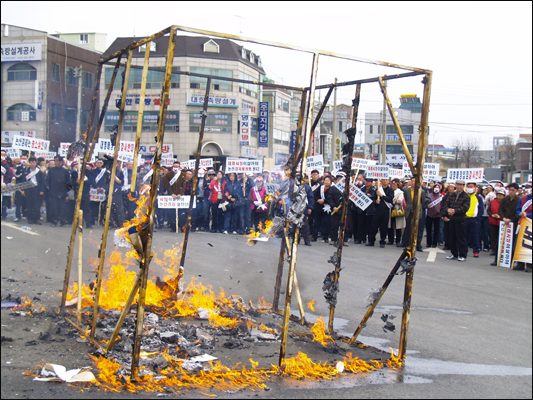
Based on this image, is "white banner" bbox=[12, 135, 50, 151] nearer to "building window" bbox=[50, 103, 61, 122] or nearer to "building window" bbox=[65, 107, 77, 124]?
"building window" bbox=[50, 103, 61, 122]

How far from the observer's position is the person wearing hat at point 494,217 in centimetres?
1234

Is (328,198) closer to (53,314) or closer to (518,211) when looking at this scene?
(518,211)

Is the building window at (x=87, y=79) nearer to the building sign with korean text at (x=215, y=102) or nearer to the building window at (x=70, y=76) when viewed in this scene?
the building window at (x=70, y=76)

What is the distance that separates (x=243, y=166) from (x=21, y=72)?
28.9 m

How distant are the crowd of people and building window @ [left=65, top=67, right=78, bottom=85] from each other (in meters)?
24.1

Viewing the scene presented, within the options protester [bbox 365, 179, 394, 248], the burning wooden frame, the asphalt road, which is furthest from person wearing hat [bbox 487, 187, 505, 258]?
the burning wooden frame

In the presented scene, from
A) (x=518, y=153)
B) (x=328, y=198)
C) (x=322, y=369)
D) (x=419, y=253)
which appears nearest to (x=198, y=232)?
(x=328, y=198)

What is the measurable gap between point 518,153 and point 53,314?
69478mm

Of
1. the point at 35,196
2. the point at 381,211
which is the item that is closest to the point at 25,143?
the point at 35,196

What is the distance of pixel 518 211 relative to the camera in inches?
453

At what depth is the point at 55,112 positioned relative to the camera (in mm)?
36781

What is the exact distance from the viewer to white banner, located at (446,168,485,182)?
532 inches

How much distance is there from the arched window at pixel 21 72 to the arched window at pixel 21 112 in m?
1.99

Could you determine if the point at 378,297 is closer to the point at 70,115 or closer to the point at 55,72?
the point at 70,115
